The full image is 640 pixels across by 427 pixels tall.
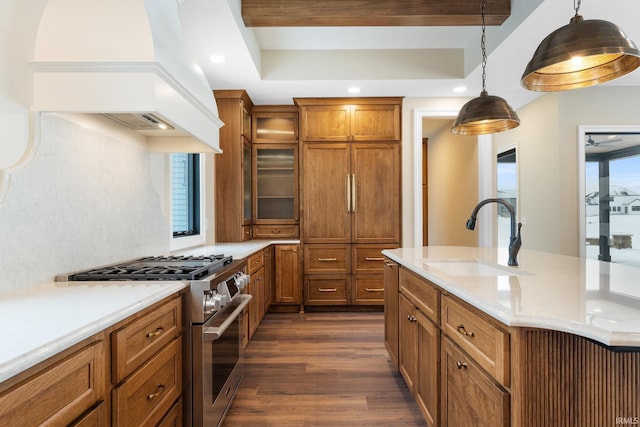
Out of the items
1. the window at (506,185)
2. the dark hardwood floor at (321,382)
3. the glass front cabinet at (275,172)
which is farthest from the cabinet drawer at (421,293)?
the window at (506,185)

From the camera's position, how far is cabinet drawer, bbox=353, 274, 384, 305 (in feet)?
13.3

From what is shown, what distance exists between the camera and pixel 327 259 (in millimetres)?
4094

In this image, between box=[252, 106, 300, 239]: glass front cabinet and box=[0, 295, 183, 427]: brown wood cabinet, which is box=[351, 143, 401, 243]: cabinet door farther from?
box=[0, 295, 183, 427]: brown wood cabinet

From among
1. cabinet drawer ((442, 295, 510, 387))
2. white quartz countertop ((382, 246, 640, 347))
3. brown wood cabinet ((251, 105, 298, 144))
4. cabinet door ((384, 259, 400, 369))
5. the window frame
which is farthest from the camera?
brown wood cabinet ((251, 105, 298, 144))

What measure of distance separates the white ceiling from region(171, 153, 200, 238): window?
892mm

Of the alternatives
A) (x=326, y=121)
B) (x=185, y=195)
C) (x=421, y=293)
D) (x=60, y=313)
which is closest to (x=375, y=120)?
(x=326, y=121)

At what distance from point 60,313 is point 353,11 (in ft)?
9.30

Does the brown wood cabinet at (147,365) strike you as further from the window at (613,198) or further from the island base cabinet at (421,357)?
the window at (613,198)

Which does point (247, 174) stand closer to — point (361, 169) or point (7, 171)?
point (361, 169)

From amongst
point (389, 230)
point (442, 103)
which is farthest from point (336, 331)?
point (442, 103)

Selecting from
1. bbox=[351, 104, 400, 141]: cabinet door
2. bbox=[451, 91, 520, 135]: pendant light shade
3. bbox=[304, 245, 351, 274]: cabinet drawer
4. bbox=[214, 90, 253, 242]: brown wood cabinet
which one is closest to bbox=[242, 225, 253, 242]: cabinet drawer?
bbox=[214, 90, 253, 242]: brown wood cabinet

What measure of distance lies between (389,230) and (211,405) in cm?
289

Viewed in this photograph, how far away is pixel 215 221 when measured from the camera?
3.89 meters

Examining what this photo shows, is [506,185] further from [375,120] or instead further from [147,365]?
[147,365]
